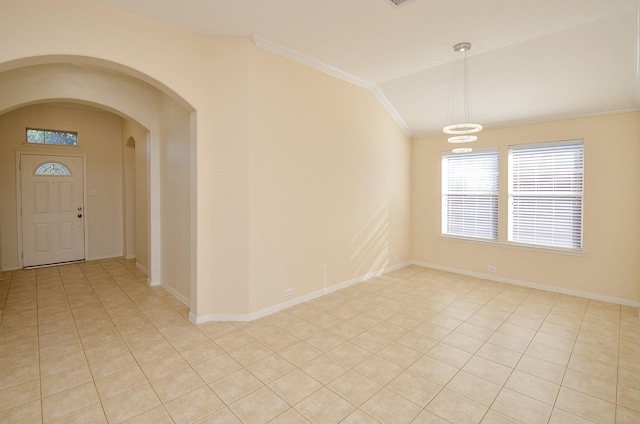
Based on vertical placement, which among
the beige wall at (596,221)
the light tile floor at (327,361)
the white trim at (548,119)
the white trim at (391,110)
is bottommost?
the light tile floor at (327,361)

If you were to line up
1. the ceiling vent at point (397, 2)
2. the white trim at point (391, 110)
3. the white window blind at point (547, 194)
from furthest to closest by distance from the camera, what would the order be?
1. the white trim at point (391, 110)
2. the white window blind at point (547, 194)
3. the ceiling vent at point (397, 2)

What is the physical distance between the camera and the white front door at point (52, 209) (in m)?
5.84

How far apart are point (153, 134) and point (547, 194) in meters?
6.25

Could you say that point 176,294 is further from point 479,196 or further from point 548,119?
point 548,119

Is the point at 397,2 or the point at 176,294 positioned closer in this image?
the point at 397,2

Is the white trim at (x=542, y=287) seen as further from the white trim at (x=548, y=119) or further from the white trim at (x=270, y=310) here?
the white trim at (x=548, y=119)

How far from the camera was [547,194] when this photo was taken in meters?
4.78

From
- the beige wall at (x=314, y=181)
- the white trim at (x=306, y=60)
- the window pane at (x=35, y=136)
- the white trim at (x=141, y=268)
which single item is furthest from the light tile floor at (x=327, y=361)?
the white trim at (x=306, y=60)

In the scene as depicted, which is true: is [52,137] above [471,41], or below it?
below

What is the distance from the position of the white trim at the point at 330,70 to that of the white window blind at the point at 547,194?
81.6 inches

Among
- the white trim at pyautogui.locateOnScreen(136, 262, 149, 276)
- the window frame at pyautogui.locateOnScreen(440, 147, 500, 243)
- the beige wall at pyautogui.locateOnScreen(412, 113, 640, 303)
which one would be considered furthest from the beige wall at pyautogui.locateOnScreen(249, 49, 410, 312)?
the white trim at pyautogui.locateOnScreen(136, 262, 149, 276)

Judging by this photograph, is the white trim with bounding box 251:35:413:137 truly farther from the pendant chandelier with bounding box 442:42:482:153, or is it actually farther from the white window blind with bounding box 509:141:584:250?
the white window blind with bounding box 509:141:584:250

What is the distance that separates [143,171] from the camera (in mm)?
5469

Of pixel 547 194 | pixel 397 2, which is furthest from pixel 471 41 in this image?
pixel 547 194
